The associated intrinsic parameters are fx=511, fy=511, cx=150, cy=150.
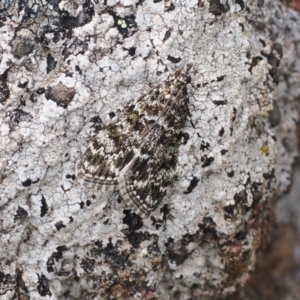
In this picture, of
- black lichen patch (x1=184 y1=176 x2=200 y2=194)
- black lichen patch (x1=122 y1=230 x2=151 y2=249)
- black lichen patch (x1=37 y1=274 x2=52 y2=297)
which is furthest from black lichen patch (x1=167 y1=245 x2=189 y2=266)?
black lichen patch (x1=37 y1=274 x2=52 y2=297)

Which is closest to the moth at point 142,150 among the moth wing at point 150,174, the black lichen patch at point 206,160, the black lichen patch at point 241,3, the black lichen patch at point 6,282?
the moth wing at point 150,174

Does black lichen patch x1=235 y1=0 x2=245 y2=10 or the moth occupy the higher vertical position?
black lichen patch x1=235 y1=0 x2=245 y2=10

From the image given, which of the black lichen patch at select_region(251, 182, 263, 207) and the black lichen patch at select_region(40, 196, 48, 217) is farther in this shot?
the black lichen patch at select_region(251, 182, 263, 207)

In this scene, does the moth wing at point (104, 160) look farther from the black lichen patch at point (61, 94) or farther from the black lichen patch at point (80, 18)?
the black lichen patch at point (80, 18)

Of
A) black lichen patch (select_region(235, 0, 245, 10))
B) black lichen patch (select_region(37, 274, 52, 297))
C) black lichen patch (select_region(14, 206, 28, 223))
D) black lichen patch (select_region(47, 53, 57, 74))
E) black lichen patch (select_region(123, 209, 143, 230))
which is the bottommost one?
black lichen patch (select_region(37, 274, 52, 297))

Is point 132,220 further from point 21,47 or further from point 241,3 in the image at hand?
point 241,3

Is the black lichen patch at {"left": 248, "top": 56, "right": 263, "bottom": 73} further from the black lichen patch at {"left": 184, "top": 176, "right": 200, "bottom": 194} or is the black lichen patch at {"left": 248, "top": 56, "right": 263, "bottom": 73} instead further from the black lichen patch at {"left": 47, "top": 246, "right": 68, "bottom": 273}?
the black lichen patch at {"left": 47, "top": 246, "right": 68, "bottom": 273}
